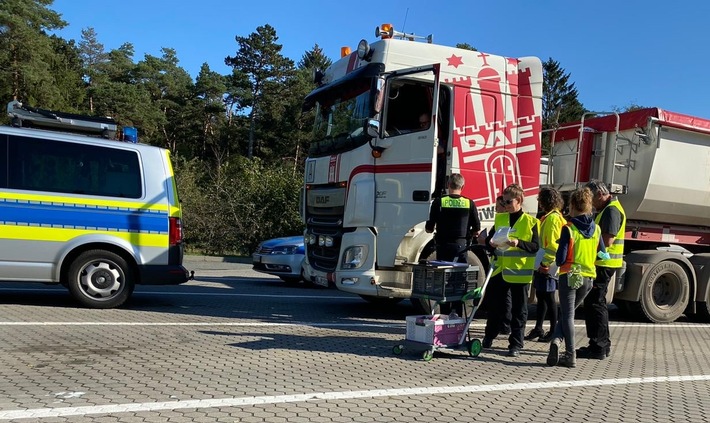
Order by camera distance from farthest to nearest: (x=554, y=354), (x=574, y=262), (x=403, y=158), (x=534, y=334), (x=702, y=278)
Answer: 1. (x=702, y=278)
2. (x=403, y=158)
3. (x=534, y=334)
4. (x=554, y=354)
5. (x=574, y=262)

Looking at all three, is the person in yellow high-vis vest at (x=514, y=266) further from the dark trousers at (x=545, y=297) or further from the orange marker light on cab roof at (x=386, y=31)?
the orange marker light on cab roof at (x=386, y=31)

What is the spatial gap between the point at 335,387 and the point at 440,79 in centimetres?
466

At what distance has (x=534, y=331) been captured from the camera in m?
7.86

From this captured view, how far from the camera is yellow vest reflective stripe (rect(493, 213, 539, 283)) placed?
6.60m

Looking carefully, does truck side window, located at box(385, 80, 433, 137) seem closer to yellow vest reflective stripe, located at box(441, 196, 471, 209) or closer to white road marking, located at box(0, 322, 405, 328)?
yellow vest reflective stripe, located at box(441, 196, 471, 209)

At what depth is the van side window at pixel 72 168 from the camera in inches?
315

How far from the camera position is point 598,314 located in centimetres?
671

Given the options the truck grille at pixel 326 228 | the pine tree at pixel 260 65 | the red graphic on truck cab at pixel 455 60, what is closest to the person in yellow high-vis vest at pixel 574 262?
the red graphic on truck cab at pixel 455 60

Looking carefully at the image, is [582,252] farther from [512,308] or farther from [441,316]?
[441,316]

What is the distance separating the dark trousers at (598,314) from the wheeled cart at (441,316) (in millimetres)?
1298

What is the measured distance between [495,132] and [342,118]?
2.15 m

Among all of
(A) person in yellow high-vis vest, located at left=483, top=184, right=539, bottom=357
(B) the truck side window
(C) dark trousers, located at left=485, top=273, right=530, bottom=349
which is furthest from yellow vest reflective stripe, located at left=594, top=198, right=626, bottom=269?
(B) the truck side window

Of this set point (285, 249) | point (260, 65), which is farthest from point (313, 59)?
point (285, 249)

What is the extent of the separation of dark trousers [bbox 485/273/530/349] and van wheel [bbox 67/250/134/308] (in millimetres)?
4911
